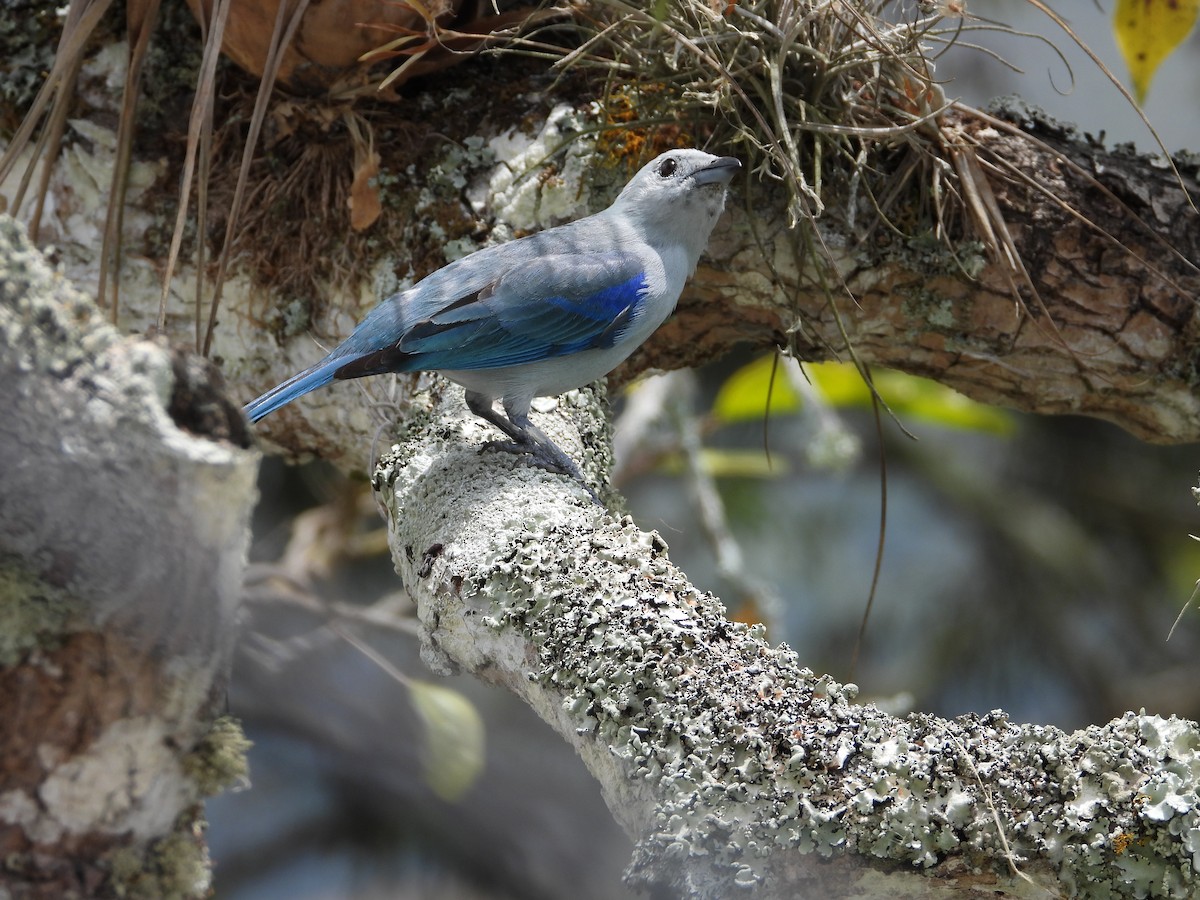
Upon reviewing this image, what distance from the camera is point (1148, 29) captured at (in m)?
2.83

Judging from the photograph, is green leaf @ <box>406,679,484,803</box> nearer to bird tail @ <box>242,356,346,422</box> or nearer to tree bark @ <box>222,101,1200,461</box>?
tree bark @ <box>222,101,1200,461</box>

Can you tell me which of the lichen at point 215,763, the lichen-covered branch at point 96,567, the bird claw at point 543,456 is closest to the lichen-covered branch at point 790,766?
the bird claw at point 543,456

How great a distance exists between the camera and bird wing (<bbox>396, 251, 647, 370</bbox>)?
260cm

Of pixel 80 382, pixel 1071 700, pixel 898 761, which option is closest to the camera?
pixel 80 382

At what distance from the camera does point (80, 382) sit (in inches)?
49.7

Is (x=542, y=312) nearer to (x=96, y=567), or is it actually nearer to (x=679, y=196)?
(x=679, y=196)

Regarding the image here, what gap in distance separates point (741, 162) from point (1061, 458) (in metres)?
4.01

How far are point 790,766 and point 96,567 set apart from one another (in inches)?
36.4

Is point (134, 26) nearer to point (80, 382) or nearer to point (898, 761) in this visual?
point (80, 382)

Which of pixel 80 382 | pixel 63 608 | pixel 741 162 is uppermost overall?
pixel 741 162

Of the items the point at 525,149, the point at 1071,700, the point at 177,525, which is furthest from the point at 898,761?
the point at 1071,700

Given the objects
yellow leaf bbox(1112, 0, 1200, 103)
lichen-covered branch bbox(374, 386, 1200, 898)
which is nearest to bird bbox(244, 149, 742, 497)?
lichen-covered branch bbox(374, 386, 1200, 898)

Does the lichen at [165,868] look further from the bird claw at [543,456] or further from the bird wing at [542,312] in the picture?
the bird wing at [542,312]

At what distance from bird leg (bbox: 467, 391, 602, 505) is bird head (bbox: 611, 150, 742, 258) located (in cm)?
53
